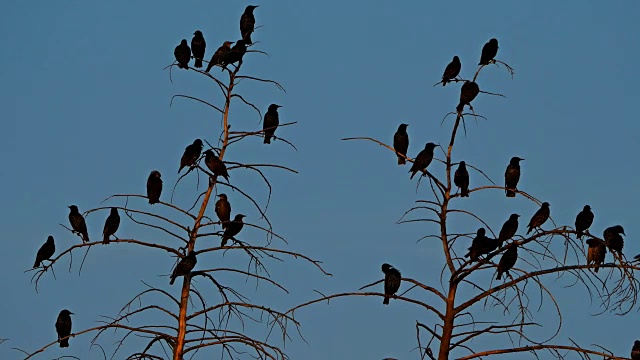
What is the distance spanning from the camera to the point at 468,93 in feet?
41.0

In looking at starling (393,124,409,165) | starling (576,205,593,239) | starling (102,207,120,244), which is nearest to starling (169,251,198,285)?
starling (102,207,120,244)

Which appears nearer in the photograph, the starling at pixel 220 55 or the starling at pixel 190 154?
the starling at pixel 220 55

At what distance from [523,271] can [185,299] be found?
3.12 meters

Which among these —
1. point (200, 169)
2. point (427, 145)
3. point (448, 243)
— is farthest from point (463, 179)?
point (200, 169)

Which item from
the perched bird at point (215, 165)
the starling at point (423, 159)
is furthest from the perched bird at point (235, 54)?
the starling at point (423, 159)

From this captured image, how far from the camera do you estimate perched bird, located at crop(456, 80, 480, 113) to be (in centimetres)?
1233

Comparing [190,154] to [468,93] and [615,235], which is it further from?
[615,235]

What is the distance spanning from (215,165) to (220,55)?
6.76 feet

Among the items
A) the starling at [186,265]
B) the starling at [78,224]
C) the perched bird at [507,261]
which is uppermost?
the starling at [78,224]

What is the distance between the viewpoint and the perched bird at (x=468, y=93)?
12.3 meters

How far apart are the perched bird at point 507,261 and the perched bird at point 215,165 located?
8.93 ft

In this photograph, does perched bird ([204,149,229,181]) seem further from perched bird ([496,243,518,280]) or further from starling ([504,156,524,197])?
starling ([504,156,524,197])

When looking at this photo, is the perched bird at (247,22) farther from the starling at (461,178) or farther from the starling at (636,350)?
the starling at (636,350)

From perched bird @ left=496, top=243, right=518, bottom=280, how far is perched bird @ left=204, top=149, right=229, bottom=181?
8.93 ft
